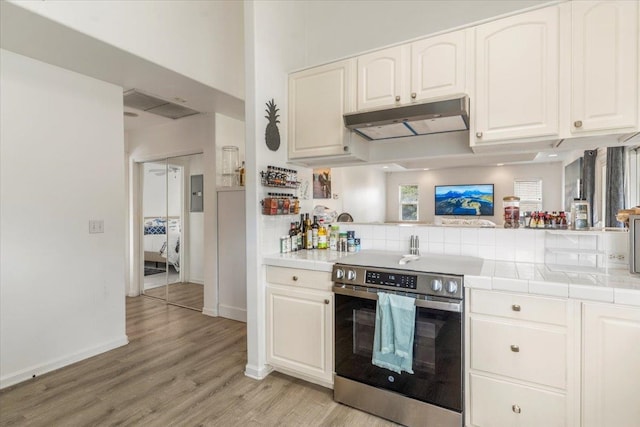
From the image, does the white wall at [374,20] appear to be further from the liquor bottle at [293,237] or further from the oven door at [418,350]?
the oven door at [418,350]

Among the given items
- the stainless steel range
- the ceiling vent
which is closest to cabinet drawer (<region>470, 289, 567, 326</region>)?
the stainless steel range

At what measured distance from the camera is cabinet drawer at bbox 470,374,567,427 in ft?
5.25

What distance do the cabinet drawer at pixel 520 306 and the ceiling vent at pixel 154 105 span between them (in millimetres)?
3548

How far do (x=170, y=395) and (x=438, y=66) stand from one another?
2.88m

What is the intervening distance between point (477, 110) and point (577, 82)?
1.65ft

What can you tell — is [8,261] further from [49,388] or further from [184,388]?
[184,388]

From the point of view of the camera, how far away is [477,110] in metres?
2.03

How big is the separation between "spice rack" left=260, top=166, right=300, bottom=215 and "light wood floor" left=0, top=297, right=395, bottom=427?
4.21ft

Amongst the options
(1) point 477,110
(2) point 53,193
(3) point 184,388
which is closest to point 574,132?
(1) point 477,110

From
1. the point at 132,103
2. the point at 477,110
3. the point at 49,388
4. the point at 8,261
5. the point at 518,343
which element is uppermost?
the point at 132,103

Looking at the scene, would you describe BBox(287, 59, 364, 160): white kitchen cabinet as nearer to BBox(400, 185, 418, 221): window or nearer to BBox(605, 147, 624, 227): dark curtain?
BBox(400, 185, 418, 221): window

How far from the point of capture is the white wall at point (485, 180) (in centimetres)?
235

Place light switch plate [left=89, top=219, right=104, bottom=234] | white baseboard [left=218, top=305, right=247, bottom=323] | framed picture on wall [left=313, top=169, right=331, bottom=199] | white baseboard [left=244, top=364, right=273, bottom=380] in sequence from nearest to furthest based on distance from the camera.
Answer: white baseboard [left=244, top=364, right=273, bottom=380], light switch plate [left=89, top=219, right=104, bottom=234], framed picture on wall [left=313, top=169, right=331, bottom=199], white baseboard [left=218, top=305, right=247, bottom=323]

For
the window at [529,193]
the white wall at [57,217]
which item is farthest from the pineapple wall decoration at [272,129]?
the window at [529,193]
